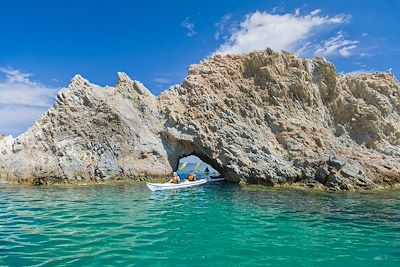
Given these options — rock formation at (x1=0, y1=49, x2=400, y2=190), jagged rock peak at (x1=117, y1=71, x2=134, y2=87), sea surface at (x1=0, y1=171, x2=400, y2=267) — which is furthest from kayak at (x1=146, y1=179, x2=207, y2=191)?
jagged rock peak at (x1=117, y1=71, x2=134, y2=87)

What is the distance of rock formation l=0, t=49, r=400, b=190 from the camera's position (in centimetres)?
3756

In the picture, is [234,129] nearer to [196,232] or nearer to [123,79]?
[123,79]

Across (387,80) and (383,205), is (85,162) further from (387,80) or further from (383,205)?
(387,80)

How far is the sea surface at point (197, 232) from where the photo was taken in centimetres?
1116

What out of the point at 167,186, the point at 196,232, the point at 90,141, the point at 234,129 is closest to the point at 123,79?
the point at 90,141

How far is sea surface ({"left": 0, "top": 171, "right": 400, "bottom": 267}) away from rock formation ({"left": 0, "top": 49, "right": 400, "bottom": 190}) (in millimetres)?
12095

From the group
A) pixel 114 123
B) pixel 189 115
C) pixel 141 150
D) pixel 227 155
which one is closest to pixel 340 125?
pixel 227 155

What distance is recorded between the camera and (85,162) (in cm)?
3875

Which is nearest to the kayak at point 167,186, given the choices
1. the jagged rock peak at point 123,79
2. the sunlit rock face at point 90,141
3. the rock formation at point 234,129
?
the rock formation at point 234,129

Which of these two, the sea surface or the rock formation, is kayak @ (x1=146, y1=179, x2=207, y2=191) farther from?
the rock formation

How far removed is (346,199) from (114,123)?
89.4ft

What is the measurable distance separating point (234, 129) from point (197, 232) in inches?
1089

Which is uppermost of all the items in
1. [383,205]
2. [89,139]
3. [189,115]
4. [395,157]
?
[189,115]

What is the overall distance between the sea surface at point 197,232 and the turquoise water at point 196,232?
0.04 m
